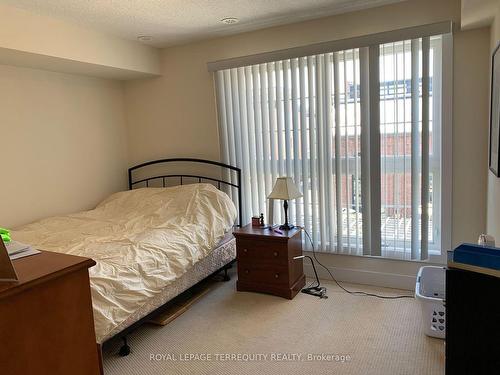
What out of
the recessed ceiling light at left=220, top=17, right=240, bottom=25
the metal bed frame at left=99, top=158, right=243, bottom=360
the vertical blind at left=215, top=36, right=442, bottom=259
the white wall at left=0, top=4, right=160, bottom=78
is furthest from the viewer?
the metal bed frame at left=99, top=158, right=243, bottom=360

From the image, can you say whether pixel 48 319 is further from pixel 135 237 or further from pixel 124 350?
pixel 135 237

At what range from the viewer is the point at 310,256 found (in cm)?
351

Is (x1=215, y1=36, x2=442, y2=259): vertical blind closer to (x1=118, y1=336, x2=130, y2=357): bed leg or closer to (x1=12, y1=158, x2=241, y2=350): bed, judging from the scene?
(x1=12, y1=158, x2=241, y2=350): bed

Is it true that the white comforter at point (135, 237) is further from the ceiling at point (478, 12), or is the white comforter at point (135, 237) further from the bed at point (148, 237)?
the ceiling at point (478, 12)

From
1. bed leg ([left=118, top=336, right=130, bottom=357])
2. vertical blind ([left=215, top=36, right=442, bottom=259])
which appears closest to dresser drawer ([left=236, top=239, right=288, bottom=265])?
vertical blind ([left=215, top=36, right=442, bottom=259])

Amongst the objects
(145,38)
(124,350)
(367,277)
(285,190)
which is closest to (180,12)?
(145,38)

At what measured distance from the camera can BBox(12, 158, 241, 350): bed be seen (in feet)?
7.11

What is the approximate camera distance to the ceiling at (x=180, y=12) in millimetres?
2684

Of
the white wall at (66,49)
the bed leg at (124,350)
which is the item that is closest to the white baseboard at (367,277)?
the bed leg at (124,350)

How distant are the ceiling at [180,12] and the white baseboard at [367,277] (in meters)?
2.23

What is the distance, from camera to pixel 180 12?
2906 millimetres

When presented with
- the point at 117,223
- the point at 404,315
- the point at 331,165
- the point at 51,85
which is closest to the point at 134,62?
the point at 51,85

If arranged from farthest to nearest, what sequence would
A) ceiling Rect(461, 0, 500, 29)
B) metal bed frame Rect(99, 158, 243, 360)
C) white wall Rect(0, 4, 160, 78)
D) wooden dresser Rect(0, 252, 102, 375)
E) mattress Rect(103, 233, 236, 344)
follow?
metal bed frame Rect(99, 158, 243, 360) < white wall Rect(0, 4, 160, 78) < mattress Rect(103, 233, 236, 344) < ceiling Rect(461, 0, 500, 29) < wooden dresser Rect(0, 252, 102, 375)

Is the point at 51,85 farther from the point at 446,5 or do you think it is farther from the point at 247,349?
the point at 446,5
